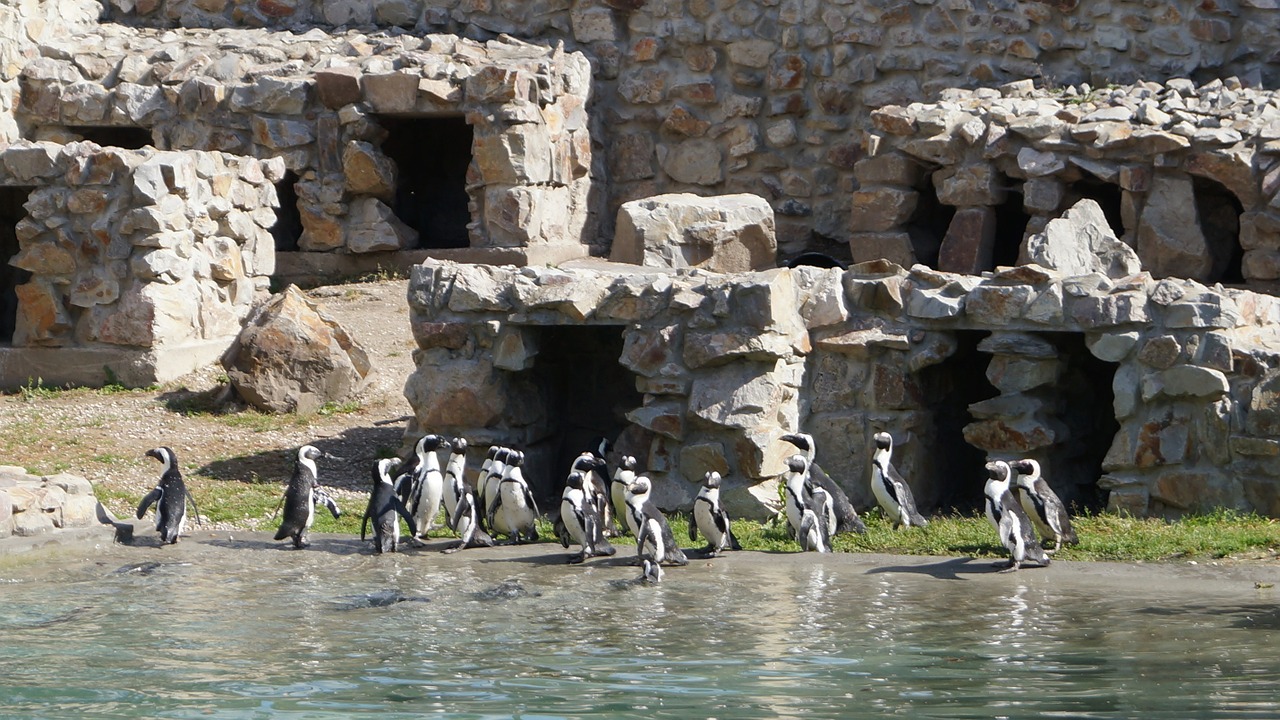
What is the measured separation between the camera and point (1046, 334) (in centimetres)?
1084

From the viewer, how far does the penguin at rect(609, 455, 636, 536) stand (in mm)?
10258

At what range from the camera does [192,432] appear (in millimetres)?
12688

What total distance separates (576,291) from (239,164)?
5.79 m

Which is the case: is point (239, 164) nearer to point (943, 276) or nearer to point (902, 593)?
point (943, 276)

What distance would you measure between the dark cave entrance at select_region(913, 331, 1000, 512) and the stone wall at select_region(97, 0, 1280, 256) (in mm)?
6300

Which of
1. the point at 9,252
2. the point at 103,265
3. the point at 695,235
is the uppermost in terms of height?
the point at 695,235

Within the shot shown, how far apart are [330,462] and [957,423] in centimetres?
461

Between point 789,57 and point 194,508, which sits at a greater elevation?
point 789,57

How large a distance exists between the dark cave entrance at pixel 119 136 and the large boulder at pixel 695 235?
23.9ft

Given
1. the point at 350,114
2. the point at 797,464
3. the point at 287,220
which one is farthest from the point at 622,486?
the point at 287,220

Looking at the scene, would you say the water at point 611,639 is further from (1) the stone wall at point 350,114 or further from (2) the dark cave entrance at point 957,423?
(1) the stone wall at point 350,114

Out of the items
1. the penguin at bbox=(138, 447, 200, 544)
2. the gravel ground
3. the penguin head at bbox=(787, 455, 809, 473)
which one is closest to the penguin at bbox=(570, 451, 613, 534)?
the penguin head at bbox=(787, 455, 809, 473)

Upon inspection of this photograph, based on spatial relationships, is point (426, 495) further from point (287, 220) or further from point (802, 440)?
point (287, 220)

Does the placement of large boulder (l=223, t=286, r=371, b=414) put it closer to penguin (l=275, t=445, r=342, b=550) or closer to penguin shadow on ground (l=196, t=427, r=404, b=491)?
penguin shadow on ground (l=196, t=427, r=404, b=491)
